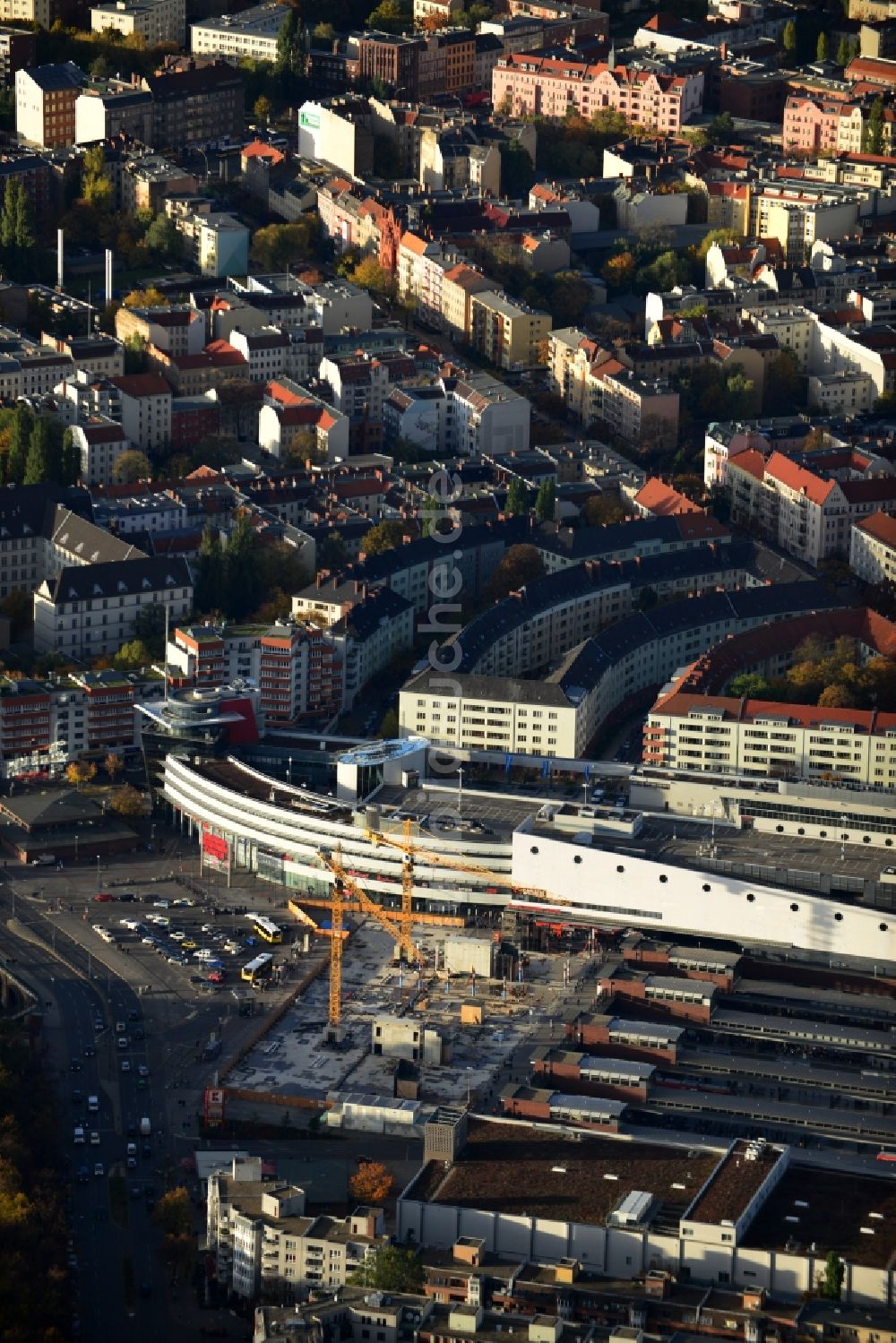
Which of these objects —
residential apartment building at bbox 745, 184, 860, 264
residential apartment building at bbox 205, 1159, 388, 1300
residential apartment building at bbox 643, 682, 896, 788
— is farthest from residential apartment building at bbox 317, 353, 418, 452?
residential apartment building at bbox 205, 1159, 388, 1300

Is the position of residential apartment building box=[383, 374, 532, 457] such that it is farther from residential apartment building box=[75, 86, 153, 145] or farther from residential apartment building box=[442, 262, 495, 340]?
residential apartment building box=[75, 86, 153, 145]

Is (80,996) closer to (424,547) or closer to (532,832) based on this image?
(532,832)

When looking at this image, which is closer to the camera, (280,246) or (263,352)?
(263,352)

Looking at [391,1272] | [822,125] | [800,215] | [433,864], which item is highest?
[822,125]

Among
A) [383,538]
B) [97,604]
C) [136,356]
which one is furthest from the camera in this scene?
[136,356]

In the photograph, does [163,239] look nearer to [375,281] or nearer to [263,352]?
[375,281]

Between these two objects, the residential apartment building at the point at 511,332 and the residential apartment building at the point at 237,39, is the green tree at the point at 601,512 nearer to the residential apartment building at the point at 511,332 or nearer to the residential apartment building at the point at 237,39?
the residential apartment building at the point at 511,332

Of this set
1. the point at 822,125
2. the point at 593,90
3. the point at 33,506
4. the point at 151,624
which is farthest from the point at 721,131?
the point at 151,624

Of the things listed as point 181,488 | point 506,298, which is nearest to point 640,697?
point 181,488
